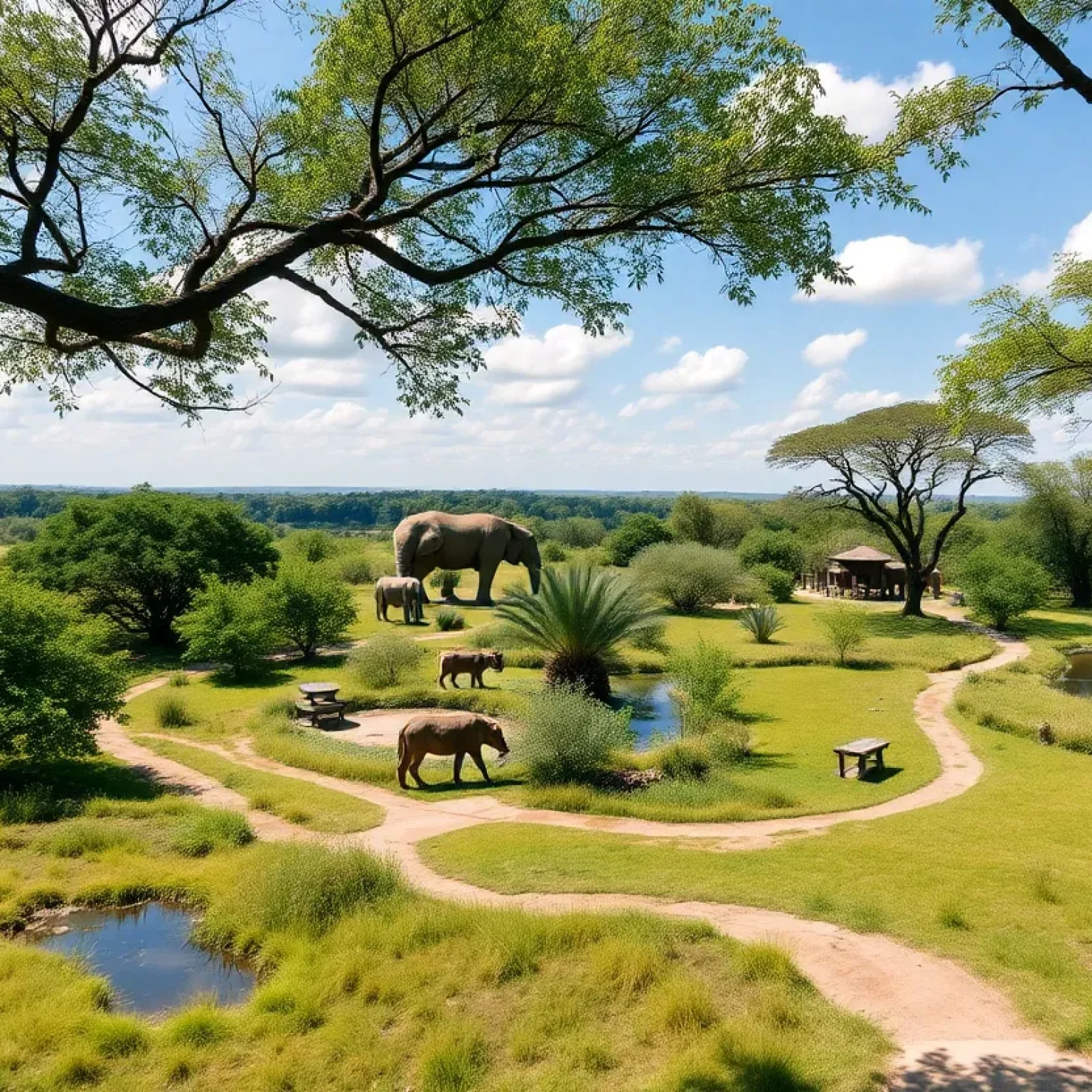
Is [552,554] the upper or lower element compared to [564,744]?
upper

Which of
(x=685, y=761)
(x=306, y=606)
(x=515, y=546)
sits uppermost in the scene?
(x=515, y=546)

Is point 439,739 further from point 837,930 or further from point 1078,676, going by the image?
point 1078,676

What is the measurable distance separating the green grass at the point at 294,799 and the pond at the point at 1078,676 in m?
19.0

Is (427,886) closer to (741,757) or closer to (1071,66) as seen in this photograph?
(741,757)

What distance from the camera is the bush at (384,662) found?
2055 cm

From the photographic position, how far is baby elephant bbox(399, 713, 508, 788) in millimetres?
12602

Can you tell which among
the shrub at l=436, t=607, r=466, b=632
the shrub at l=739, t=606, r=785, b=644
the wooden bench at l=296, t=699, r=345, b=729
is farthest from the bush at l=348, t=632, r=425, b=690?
the shrub at l=739, t=606, r=785, b=644

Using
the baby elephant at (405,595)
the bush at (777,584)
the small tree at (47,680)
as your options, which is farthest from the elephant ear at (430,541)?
the small tree at (47,680)

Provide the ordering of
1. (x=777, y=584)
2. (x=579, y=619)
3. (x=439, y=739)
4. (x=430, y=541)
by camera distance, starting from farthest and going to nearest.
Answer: (x=777, y=584) → (x=430, y=541) → (x=579, y=619) → (x=439, y=739)

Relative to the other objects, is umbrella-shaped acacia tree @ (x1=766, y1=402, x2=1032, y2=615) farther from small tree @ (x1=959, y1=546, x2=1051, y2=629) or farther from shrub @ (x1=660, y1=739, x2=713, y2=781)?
shrub @ (x1=660, y1=739, x2=713, y2=781)

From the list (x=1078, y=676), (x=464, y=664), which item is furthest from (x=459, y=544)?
(x=1078, y=676)

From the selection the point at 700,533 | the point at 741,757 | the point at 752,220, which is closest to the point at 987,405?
the point at 741,757

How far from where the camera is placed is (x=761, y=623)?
2816 cm

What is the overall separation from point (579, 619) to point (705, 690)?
119 inches
